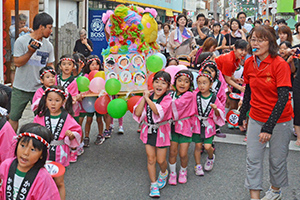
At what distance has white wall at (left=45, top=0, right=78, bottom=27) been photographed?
12.4 metres

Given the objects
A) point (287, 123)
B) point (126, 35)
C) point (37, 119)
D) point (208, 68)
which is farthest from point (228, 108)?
point (37, 119)

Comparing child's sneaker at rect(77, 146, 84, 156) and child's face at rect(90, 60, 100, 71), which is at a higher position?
child's face at rect(90, 60, 100, 71)

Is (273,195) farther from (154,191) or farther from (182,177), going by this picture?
(154,191)

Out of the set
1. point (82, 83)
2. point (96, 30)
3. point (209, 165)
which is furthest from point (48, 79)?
point (96, 30)

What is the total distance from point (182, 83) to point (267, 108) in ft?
3.99

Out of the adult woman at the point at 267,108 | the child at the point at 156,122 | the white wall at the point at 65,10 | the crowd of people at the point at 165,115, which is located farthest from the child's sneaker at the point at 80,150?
the white wall at the point at 65,10

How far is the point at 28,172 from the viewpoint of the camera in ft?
9.24

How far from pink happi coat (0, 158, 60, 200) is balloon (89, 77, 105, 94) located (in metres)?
2.60

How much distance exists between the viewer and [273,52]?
379cm

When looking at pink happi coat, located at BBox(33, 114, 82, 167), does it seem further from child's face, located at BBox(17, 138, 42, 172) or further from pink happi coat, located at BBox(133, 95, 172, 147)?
child's face, located at BBox(17, 138, 42, 172)

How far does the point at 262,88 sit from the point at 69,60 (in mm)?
2851

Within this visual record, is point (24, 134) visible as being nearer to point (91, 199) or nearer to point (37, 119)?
point (37, 119)

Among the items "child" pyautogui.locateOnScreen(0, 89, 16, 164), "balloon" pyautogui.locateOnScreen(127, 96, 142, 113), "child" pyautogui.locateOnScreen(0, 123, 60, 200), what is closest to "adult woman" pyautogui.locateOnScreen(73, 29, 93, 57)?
"balloon" pyautogui.locateOnScreen(127, 96, 142, 113)

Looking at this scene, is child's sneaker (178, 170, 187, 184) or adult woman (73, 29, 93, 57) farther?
adult woman (73, 29, 93, 57)
